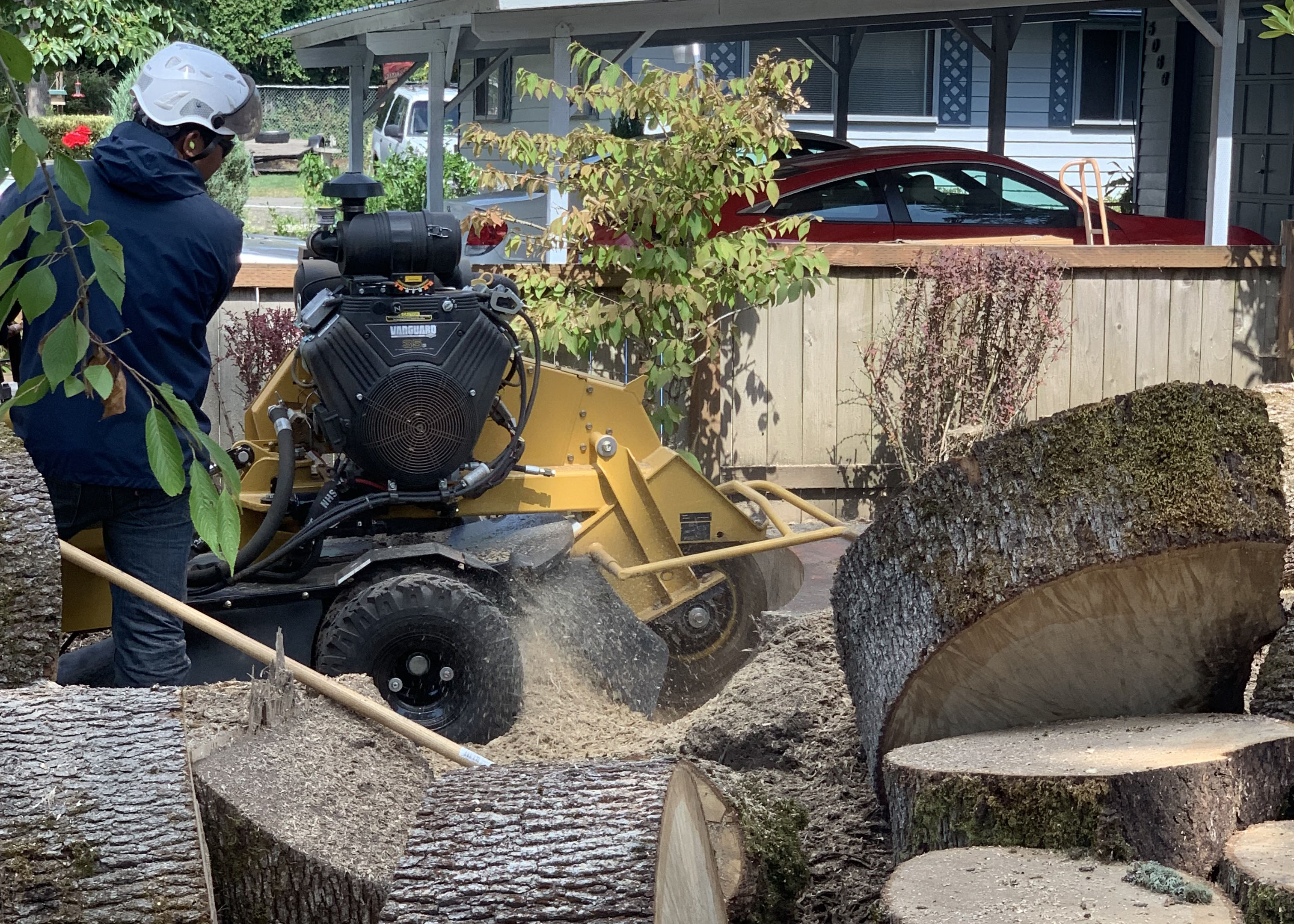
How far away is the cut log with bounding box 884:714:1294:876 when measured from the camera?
2916 millimetres

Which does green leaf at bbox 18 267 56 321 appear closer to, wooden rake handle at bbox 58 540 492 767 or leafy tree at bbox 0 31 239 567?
leafy tree at bbox 0 31 239 567

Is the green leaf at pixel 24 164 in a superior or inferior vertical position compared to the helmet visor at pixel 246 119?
inferior

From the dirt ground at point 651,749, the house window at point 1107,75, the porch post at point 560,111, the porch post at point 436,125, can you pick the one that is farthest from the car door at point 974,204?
the house window at point 1107,75

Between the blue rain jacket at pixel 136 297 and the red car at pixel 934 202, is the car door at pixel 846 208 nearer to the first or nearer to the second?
the red car at pixel 934 202

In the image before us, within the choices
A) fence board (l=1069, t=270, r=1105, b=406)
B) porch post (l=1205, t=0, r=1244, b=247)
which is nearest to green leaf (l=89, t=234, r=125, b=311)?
fence board (l=1069, t=270, r=1105, b=406)

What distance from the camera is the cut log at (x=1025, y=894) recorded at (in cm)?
261

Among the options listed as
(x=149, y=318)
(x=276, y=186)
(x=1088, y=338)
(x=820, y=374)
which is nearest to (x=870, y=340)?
(x=820, y=374)

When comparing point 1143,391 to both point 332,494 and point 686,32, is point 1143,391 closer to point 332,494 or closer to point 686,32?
point 332,494

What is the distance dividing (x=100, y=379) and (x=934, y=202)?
8586mm

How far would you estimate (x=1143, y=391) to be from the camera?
3318mm

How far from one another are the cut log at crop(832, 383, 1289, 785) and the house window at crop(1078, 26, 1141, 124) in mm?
19001

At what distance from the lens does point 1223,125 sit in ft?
26.3

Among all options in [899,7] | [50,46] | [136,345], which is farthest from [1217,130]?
[50,46]

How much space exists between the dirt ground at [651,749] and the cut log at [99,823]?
468mm
